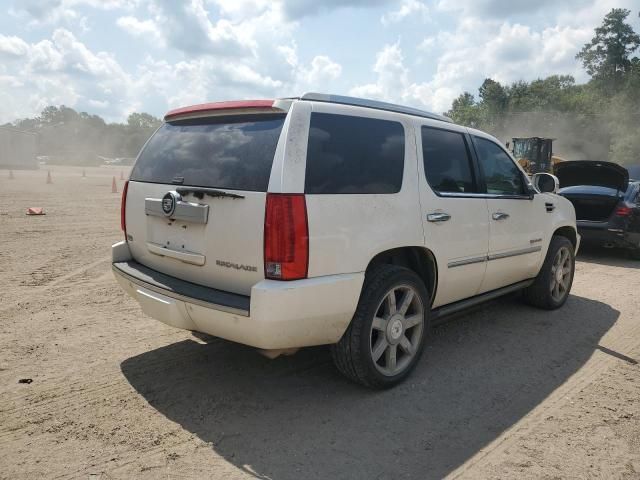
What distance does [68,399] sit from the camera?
3256 mm

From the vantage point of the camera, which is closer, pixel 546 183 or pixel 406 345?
pixel 406 345

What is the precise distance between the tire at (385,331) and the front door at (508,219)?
1033 millimetres

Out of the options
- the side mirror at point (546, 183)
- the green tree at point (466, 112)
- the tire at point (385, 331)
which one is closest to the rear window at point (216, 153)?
the tire at point (385, 331)

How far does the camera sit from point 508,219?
4.52m

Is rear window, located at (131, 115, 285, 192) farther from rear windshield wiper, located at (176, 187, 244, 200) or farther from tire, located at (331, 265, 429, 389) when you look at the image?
tire, located at (331, 265, 429, 389)

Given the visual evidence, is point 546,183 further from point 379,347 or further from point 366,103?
point 379,347

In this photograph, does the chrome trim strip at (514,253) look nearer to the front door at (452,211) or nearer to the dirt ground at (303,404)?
the front door at (452,211)

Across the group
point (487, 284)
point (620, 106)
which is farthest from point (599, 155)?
point (487, 284)

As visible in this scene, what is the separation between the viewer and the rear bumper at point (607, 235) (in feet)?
27.6

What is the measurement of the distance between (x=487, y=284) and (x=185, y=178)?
275 cm

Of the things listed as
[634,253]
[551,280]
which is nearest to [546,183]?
[551,280]

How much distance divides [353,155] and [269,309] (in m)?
1.15

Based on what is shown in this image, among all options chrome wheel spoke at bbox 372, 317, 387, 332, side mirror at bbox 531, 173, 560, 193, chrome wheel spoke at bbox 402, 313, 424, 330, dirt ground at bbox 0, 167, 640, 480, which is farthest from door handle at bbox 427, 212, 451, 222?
side mirror at bbox 531, 173, 560, 193

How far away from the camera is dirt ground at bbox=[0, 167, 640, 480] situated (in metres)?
2.66
